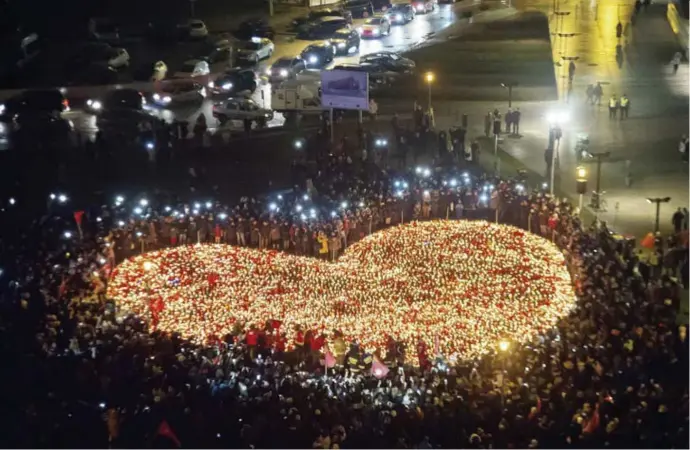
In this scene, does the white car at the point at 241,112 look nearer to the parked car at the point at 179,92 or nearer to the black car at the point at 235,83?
the parked car at the point at 179,92

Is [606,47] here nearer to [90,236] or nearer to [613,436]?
[90,236]

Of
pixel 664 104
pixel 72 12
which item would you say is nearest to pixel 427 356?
pixel 664 104

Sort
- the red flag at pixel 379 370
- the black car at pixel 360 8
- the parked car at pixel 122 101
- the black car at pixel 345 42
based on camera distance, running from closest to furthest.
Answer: the red flag at pixel 379 370, the parked car at pixel 122 101, the black car at pixel 345 42, the black car at pixel 360 8

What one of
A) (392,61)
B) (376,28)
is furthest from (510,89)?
(376,28)

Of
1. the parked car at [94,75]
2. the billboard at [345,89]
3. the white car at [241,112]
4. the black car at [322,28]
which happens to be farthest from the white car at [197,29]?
the billboard at [345,89]

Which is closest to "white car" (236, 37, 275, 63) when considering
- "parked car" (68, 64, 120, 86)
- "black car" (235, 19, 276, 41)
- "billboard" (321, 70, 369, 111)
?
"black car" (235, 19, 276, 41)

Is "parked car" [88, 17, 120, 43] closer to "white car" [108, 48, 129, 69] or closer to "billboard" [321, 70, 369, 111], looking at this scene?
"white car" [108, 48, 129, 69]
